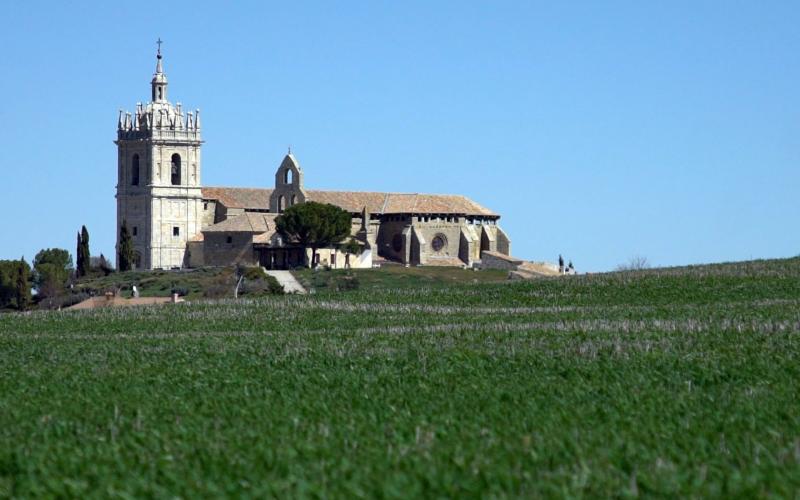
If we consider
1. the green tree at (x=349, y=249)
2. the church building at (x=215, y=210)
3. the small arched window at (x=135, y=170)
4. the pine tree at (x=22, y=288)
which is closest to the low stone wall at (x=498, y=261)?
the church building at (x=215, y=210)

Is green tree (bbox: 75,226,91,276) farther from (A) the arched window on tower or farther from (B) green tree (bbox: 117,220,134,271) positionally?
(A) the arched window on tower

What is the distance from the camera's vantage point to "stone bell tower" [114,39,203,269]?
116250mm

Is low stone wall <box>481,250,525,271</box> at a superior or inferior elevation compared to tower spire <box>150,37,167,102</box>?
inferior

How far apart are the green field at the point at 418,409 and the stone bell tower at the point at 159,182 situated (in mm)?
71456

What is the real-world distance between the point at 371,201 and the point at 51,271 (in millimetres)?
23622

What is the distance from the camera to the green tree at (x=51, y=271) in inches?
4097

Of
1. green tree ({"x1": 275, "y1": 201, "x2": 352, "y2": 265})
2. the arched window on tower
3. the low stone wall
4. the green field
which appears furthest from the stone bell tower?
the green field

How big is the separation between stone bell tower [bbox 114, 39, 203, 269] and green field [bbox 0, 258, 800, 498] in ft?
234

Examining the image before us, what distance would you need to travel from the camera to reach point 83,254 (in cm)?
11219

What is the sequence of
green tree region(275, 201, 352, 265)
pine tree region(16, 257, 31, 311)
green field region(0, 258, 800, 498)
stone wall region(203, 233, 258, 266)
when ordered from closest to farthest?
green field region(0, 258, 800, 498) < pine tree region(16, 257, 31, 311) < green tree region(275, 201, 352, 265) < stone wall region(203, 233, 258, 266)

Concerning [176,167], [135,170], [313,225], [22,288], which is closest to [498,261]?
[313,225]

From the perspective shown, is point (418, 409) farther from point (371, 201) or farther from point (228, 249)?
point (371, 201)

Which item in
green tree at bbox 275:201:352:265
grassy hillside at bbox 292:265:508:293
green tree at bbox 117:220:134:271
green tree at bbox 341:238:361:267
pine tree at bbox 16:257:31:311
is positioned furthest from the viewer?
green tree at bbox 117:220:134:271

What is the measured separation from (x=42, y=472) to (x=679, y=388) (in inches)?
429
